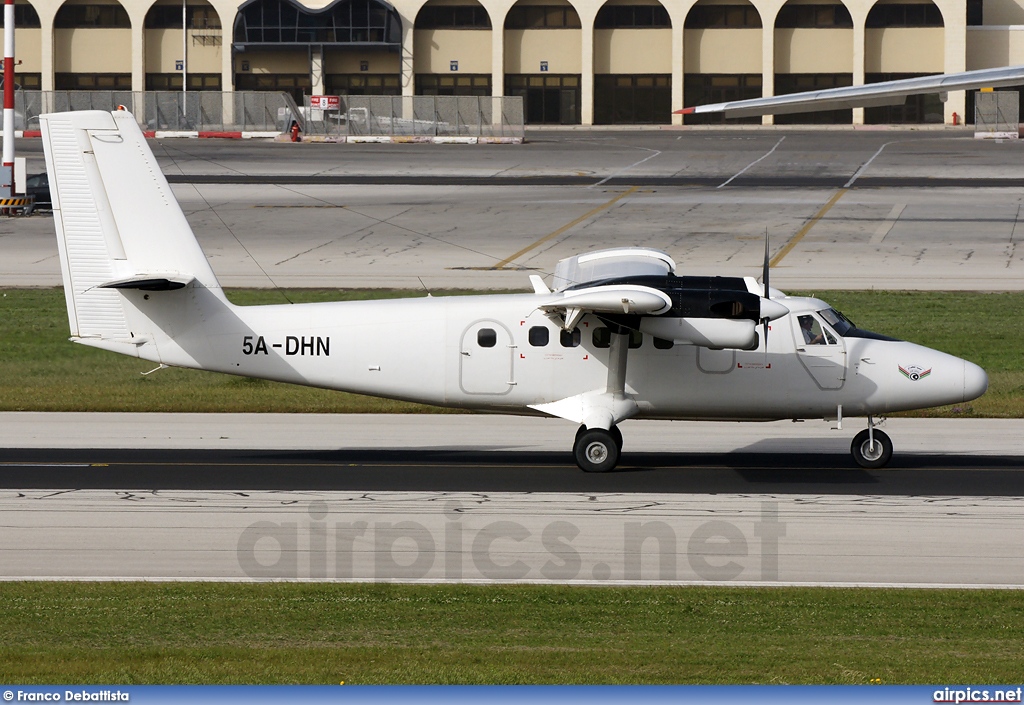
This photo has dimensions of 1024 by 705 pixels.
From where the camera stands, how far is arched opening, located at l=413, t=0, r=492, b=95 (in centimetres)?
10194

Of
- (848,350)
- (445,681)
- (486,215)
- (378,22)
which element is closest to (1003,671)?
(445,681)

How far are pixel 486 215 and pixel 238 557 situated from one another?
38.9 metres

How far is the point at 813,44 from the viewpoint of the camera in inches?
3932

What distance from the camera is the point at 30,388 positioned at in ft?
92.9

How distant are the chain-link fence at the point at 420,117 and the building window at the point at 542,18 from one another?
19630 mm

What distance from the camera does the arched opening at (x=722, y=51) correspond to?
100250 millimetres

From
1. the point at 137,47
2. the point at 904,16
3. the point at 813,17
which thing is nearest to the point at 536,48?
the point at 813,17

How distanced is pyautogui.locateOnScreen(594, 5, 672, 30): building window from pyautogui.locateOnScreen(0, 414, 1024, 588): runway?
8015 centimetres

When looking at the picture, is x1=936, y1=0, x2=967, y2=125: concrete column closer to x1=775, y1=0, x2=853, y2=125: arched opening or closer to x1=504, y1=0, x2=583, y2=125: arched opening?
x1=775, y1=0, x2=853, y2=125: arched opening

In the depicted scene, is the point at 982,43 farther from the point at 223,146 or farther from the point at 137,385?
the point at 137,385

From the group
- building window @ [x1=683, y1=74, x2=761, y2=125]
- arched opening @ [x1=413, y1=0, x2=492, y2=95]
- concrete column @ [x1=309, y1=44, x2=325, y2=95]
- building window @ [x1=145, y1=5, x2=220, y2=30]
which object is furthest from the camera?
concrete column @ [x1=309, y1=44, x2=325, y2=95]

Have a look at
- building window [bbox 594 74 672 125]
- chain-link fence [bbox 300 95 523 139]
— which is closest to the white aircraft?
chain-link fence [bbox 300 95 523 139]

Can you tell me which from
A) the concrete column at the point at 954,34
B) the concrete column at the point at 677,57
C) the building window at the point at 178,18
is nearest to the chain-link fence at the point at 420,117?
the concrete column at the point at 677,57

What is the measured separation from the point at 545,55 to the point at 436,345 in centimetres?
8458
